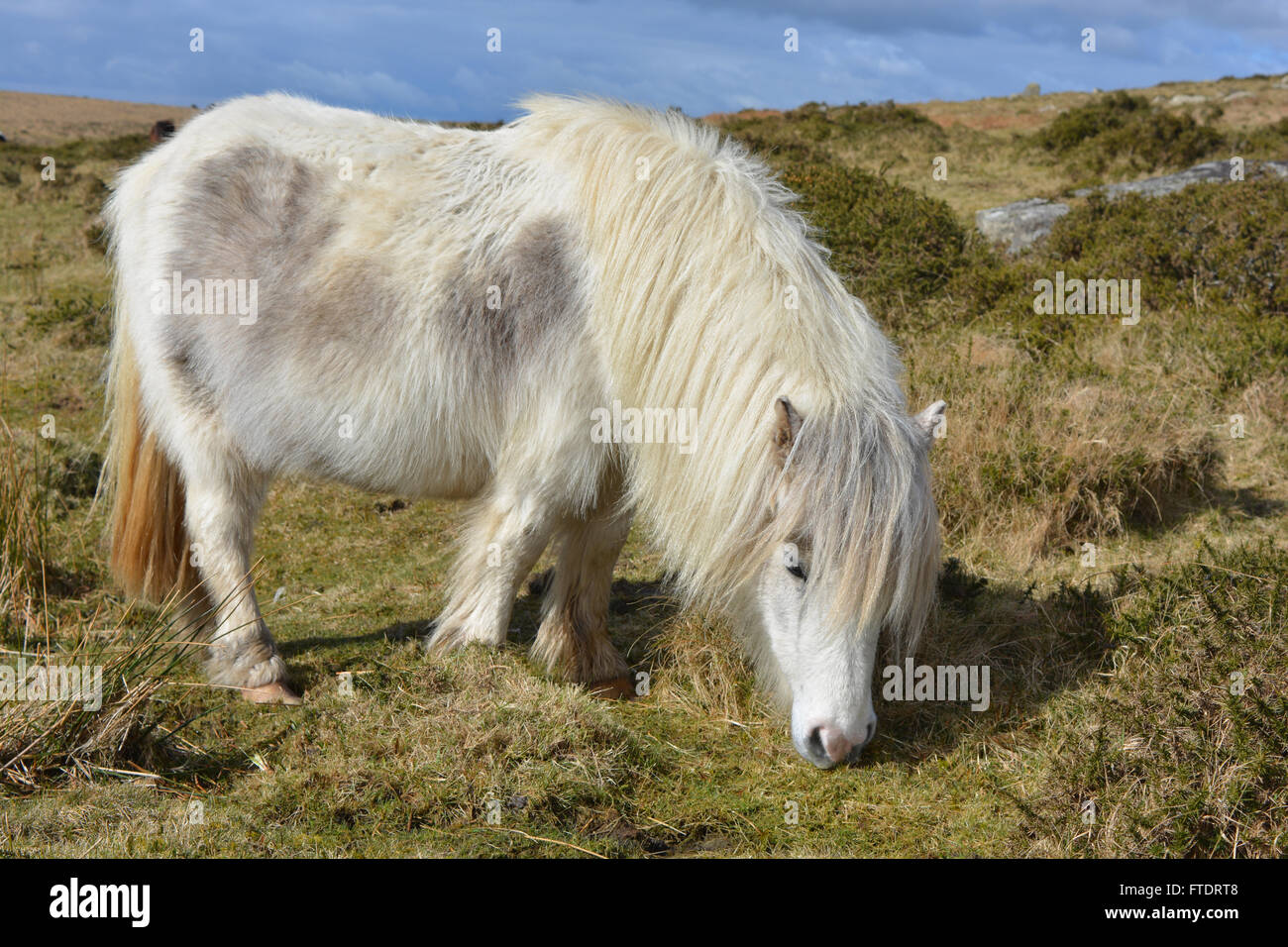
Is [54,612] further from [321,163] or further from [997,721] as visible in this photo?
[997,721]

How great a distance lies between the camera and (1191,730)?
10.5ft

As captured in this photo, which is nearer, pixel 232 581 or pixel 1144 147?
pixel 232 581

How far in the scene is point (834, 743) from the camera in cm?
311

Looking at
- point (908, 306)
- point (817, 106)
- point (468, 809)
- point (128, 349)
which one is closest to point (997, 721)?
point (468, 809)

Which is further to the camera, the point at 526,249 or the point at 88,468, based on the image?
the point at 88,468

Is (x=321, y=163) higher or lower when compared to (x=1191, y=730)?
higher

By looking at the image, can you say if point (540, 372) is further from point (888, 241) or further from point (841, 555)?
point (888, 241)

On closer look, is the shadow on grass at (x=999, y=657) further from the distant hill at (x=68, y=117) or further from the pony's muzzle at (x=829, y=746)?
the distant hill at (x=68, y=117)

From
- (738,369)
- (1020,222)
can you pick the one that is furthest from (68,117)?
(738,369)

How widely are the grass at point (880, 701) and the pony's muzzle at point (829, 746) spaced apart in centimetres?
36

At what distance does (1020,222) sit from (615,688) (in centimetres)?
836

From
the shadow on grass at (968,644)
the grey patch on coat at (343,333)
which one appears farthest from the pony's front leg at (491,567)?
the shadow on grass at (968,644)

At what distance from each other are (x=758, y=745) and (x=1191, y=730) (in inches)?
59.1

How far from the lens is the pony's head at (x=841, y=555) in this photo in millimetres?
3129
